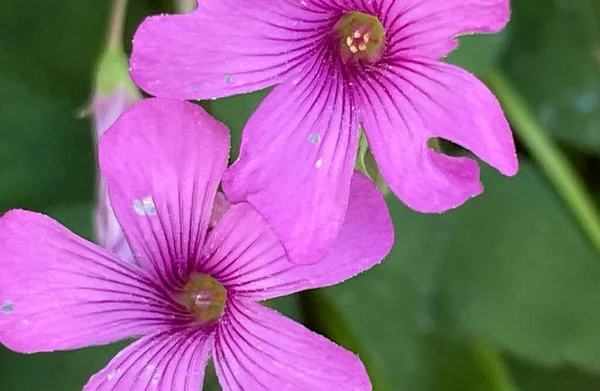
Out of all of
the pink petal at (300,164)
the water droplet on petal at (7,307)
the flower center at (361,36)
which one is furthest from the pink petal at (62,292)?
the flower center at (361,36)

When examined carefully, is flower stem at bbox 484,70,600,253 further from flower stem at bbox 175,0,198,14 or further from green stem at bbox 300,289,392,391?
flower stem at bbox 175,0,198,14

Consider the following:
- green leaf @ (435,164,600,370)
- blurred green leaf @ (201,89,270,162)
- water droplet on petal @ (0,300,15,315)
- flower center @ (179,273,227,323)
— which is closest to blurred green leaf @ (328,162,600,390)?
green leaf @ (435,164,600,370)

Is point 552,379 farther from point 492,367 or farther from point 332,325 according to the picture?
point 332,325

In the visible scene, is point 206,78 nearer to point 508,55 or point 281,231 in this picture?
point 281,231

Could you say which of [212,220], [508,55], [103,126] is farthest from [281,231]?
[508,55]

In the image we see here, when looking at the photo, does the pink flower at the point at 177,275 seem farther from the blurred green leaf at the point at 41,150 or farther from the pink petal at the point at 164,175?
the blurred green leaf at the point at 41,150

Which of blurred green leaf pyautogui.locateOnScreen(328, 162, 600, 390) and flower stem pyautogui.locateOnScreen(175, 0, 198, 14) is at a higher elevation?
flower stem pyautogui.locateOnScreen(175, 0, 198, 14)
